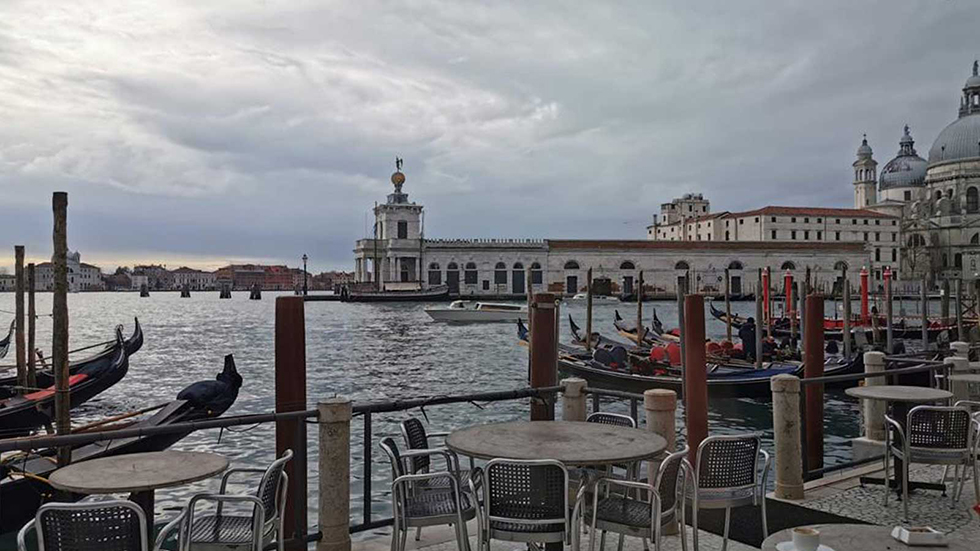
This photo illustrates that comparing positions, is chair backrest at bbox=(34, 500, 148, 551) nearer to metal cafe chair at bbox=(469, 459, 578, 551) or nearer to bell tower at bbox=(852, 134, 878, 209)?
metal cafe chair at bbox=(469, 459, 578, 551)

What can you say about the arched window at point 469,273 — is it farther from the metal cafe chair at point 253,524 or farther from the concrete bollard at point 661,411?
the metal cafe chair at point 253,524

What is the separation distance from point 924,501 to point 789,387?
4.62ft

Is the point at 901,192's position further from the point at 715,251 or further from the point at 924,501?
the point at 924,501

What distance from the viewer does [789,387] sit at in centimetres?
611

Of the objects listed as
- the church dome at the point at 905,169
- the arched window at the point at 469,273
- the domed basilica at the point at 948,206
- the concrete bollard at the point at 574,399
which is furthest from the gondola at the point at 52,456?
the church dome at the point at 905,169

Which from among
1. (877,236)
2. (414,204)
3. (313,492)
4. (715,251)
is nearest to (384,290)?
(414,204)

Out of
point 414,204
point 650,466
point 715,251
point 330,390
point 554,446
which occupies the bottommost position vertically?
point 330,390

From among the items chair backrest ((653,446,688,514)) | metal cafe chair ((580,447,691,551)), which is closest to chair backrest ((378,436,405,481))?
metal cafe chair ((580,447,691,551))

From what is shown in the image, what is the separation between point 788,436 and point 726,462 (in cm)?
192

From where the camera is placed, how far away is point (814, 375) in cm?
751

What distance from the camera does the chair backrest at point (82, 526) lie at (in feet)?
9.56

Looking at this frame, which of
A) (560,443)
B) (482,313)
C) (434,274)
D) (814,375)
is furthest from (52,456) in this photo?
(434,274)

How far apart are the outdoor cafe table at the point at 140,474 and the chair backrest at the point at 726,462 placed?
268cm

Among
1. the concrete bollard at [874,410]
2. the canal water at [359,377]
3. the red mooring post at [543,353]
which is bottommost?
the canal water at [359,377]
